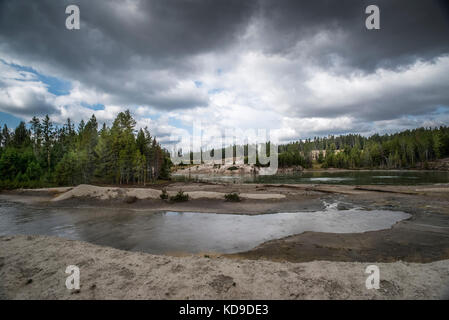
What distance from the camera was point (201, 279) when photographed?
711 centimetres

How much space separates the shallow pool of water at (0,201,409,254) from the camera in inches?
529

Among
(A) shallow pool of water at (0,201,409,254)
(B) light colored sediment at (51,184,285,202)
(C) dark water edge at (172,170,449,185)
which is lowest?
(C) dark water edge at (172,170,449,185)

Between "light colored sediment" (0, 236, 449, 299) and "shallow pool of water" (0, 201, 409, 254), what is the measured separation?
385 cm

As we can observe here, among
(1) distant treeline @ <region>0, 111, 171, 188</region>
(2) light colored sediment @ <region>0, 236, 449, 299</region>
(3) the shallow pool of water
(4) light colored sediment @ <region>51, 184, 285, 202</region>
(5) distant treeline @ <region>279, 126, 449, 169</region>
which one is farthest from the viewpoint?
(5) distant treeline @ <region>279, 126, 449, 169</region>

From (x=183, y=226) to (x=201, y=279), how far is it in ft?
36.6

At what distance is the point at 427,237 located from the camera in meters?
13.1

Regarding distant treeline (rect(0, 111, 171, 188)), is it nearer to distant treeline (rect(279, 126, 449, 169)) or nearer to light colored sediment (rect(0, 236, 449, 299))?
light colored sediment (rect(0, 236, 449, 299))

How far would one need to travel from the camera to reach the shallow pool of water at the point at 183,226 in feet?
44.1

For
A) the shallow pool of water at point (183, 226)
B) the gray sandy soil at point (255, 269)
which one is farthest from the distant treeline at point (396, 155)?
the gray sandy soil at point (255, 269)

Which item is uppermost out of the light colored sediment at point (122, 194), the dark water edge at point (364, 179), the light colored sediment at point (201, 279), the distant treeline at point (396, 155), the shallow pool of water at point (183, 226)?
the distant treeline at point (396, 155)

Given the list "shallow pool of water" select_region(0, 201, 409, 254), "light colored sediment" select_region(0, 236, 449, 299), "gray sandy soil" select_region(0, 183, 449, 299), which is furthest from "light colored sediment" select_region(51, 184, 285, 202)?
"light colored sediment" select_region(0, 236, 449, 299)

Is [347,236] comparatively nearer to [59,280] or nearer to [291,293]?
[291,293]

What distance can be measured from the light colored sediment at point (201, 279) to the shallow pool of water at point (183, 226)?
152 inches

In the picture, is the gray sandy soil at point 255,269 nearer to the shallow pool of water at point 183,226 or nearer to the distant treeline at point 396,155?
the shallow pool of water at point 183,226
